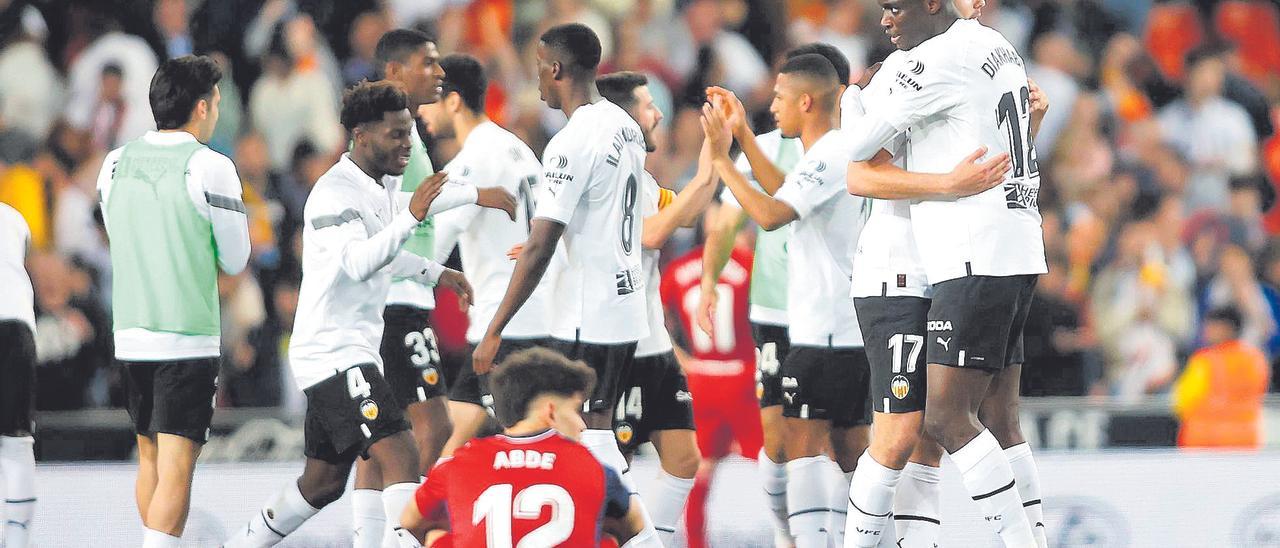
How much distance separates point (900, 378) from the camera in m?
6.30

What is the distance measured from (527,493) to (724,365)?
458 centimetres

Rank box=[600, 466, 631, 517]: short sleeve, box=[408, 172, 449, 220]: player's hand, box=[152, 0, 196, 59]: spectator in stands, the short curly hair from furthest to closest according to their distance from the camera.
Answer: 1. box=[152, 0, 196, 59]: spectator in stands
2. the short curly hair
3. box=[408, 172, 449, 220]: player's hand
4. box=[600, 466, 631, 517]: short sleeve

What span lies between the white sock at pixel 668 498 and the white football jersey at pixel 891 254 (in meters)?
1.56

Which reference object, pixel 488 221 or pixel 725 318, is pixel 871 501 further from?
pixel 725 318

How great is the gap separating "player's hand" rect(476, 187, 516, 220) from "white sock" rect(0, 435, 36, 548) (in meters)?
2.31

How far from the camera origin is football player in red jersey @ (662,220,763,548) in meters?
9.48

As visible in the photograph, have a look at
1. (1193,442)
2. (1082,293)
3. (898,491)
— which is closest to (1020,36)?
(1082,293)

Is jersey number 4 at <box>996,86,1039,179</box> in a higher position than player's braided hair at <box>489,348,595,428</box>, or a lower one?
higher

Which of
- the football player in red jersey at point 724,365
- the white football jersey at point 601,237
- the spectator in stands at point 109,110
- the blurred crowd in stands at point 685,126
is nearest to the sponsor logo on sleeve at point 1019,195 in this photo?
the white football jersey at point 601,237

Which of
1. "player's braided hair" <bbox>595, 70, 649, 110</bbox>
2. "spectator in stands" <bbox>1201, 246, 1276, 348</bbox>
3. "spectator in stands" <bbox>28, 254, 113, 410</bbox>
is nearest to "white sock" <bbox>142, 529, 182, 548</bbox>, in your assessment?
"player's braided hair" <bbox>595, 70, 649, 110</bbox>

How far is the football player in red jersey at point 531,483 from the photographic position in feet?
16.8

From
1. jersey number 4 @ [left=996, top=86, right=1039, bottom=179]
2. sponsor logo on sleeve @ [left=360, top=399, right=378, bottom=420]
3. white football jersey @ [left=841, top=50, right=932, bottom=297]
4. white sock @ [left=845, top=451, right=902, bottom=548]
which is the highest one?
jersey number 4 @ [left=996, top=86, right=1039, bottom=179]

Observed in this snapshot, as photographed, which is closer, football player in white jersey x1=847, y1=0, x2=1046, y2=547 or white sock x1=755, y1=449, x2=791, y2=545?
football player in white jersey x1=847, y1=0, x2=1046, y2=547

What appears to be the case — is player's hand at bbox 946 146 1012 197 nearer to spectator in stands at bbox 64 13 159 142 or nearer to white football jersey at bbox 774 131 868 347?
white football jersey at bbox 774 131 868 347
